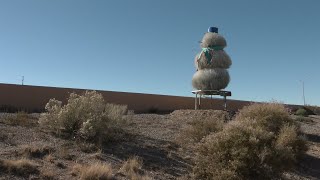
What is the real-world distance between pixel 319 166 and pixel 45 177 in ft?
39.9

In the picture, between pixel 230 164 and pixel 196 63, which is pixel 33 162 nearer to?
pixel 230 164

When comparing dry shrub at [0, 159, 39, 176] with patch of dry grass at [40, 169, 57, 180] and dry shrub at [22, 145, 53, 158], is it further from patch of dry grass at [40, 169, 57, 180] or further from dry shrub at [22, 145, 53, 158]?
dry shrub at [22, 145, 53, 158]

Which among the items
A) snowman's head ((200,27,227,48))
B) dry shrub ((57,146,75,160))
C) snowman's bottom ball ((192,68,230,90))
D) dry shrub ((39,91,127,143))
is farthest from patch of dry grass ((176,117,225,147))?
snowman's head ((200,27,227,48))

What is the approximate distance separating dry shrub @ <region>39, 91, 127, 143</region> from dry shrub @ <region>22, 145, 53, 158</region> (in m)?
2.33

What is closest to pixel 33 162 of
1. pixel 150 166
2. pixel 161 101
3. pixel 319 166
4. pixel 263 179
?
pixel 150 166

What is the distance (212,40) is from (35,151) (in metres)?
21.0

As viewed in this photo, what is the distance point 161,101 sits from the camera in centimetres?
3762

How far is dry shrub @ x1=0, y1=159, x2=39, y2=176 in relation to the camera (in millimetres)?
13852

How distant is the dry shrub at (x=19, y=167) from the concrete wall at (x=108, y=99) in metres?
14.7

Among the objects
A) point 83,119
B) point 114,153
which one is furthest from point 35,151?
point 83,119

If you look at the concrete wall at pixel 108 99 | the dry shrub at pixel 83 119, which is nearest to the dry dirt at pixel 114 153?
the dry shrub at pixel 83 119

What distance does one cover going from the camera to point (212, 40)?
3478 cm

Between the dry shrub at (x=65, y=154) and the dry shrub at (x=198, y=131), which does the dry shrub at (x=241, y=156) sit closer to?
the dry shrub at (x=198, y=131)

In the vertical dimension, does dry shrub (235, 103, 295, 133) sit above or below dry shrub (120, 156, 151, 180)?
above
